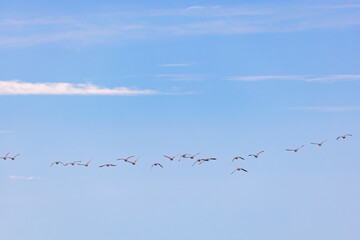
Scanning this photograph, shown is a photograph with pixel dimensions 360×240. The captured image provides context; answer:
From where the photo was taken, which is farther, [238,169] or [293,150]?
[293,150]

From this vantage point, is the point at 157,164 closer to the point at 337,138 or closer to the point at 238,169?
the point at 238,169

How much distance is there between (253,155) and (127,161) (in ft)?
105

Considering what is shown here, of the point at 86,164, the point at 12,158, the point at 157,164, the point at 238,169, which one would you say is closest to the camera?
the point at 238,169

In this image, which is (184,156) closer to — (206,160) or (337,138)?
(206,160)

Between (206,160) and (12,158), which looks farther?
(12,158)

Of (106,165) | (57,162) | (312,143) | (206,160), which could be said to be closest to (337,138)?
(312,143)

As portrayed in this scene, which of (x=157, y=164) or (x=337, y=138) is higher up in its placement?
(x=337, y=138)

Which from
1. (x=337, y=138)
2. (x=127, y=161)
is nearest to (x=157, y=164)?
(x=127, y=161)

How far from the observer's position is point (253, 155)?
457 ft

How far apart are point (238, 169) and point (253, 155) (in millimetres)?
9432

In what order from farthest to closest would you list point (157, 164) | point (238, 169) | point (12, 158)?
point (12, 158), point (157, 164), point (238, 169)

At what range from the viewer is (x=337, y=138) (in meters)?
136

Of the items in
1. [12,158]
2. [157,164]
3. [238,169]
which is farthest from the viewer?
[12,158]

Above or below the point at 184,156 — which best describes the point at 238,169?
below
